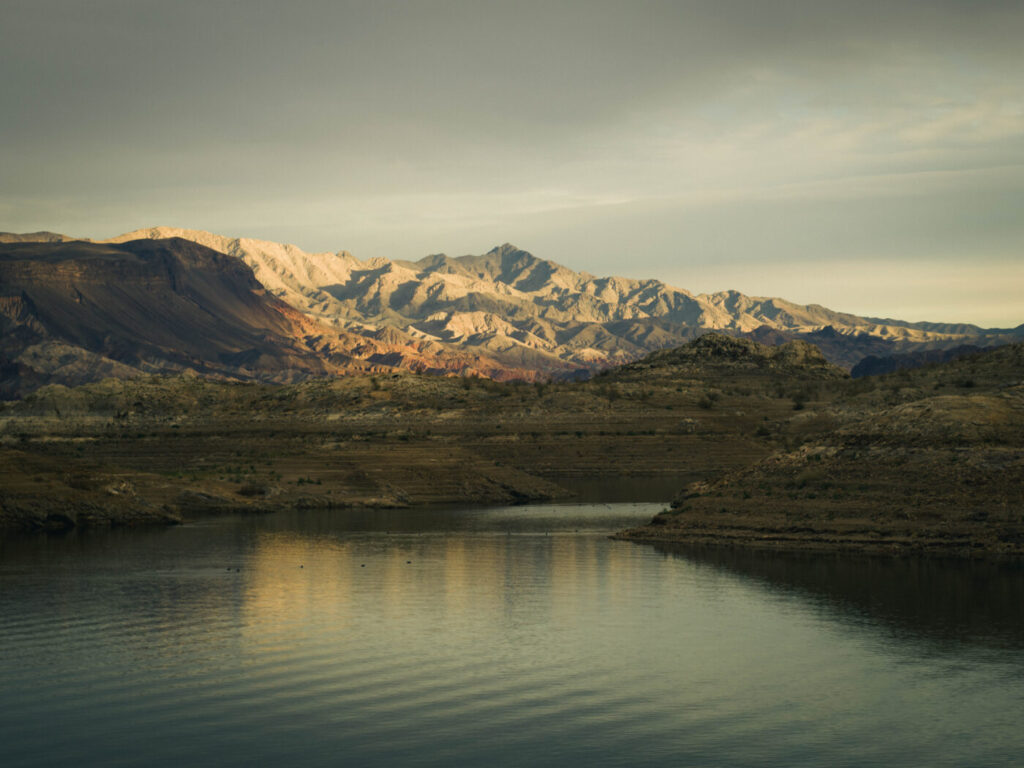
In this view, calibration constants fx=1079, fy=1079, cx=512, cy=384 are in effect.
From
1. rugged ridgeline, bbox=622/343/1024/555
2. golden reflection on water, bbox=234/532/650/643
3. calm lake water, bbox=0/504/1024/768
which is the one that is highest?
rugged ridgeline, bbox=622/343/1024/555

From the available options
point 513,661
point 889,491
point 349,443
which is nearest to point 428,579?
point 513,661

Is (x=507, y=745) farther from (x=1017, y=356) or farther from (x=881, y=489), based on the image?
(x=1017, y=356)

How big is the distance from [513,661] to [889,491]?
34414 mm

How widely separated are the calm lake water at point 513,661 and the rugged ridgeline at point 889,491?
143 inches

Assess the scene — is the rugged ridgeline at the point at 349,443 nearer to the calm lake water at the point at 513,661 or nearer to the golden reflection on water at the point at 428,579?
the golden reflection on water at the point at 428,579

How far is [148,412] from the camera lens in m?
181

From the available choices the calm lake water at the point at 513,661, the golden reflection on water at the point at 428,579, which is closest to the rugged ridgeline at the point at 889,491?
the calm lake water at the point at 513,661

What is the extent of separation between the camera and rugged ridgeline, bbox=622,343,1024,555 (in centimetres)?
5769

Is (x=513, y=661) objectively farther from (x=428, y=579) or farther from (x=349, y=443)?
(x=349, y=443)

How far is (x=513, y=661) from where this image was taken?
116 feet

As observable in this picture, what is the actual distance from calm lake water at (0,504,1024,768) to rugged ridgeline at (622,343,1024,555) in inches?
143

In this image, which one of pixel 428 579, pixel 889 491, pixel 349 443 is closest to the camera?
pixel 428 579

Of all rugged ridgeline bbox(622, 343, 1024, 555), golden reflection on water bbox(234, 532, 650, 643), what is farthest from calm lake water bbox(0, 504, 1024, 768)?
rugged ridgeline bbox(622, 343, 1024, 555)

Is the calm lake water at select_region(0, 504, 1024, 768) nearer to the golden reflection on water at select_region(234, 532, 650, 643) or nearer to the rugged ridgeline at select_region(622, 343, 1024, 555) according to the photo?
the golden reflection on water at select_region(234, 532, 650, 643)
